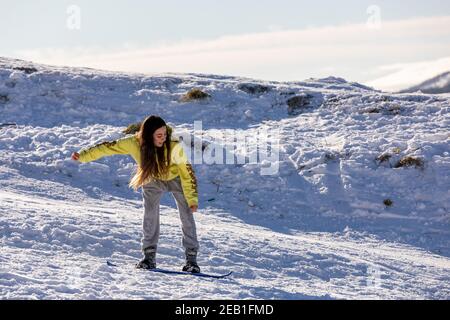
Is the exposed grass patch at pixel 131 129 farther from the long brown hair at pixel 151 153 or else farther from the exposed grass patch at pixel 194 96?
the long brown hair at pixel 151 153

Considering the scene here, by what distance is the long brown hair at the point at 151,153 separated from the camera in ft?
24.7

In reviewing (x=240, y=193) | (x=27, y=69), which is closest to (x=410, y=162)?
(x=240, y=193)

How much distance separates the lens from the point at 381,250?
1137cm

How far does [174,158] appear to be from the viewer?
25.1 feet

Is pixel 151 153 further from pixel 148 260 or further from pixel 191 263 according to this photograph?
pixel 191 263

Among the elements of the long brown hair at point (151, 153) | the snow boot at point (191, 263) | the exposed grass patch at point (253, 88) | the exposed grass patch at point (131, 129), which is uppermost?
the exposed grass patch at point (253, 88)

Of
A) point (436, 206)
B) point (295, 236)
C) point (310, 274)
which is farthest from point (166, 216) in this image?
point (436, 206)

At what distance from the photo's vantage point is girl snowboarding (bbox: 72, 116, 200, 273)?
7566 millimetres

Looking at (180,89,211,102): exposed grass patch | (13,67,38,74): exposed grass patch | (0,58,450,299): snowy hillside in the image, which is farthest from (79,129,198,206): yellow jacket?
(13,67,38,74): exposed grass patch

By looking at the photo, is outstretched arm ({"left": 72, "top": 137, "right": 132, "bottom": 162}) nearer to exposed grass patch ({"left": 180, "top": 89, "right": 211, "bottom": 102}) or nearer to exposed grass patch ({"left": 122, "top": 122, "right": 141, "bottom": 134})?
exposed grass patch ({"left": 122, "top": 122, "right": 141, "bottom": 134})

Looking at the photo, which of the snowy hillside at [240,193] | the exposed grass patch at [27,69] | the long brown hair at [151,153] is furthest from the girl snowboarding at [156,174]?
the exposed grass patch at [27,69]

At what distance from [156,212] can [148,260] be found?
1.95 feet

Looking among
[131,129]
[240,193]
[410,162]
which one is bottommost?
[240,193]
